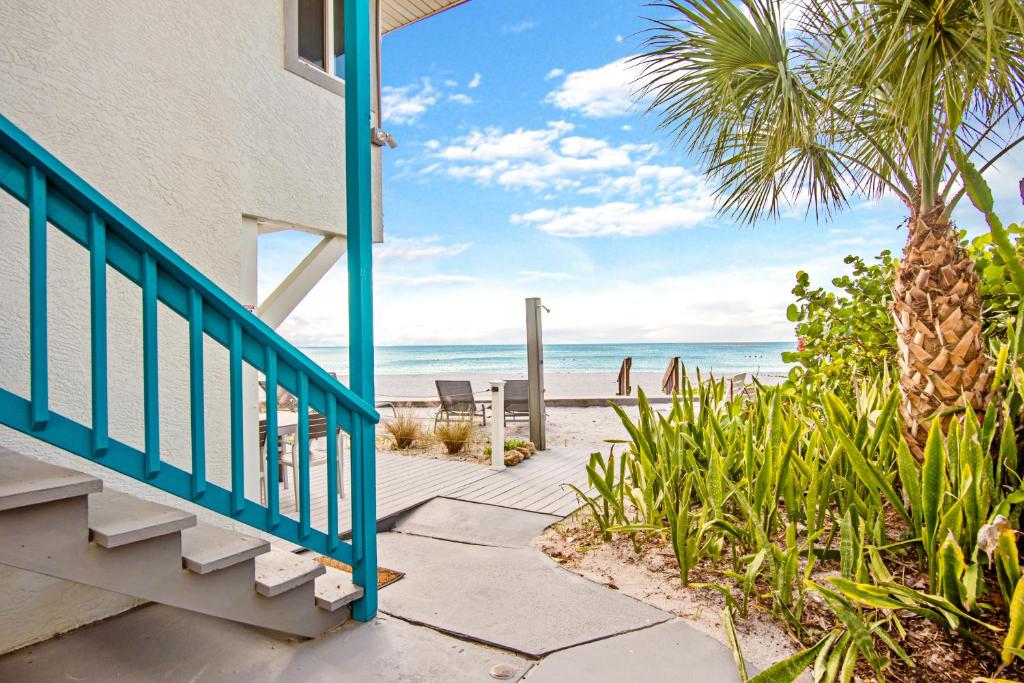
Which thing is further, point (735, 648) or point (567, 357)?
point (567, 357)

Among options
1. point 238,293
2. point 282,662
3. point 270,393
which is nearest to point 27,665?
point 282,662

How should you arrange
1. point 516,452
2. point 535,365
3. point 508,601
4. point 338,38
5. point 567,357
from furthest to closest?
point 567,357
point 535,365
point 516,452
point 338,38
point 508,601

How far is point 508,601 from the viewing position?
9.00 feet

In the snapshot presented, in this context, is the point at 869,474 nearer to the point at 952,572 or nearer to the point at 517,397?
the point at 952,572

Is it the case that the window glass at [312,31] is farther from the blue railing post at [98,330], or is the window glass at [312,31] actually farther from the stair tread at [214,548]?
the stair tread at [214,548]

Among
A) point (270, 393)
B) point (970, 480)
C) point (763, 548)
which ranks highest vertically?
point (270, 393)

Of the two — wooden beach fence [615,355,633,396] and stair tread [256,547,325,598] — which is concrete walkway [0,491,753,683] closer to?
stair tread [256,547,325,598]

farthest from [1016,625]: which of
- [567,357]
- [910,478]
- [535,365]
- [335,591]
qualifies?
[567,357]

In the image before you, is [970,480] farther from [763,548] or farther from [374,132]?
[374,132]

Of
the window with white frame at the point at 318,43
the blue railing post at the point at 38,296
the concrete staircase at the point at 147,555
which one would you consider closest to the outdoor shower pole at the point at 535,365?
the window with white frame at the point at 318,43

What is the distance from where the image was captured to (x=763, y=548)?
2.29 m

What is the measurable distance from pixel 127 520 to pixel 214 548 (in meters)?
0.32

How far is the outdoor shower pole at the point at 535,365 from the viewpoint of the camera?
20.9 feet

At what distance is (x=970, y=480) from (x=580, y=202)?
4068 cm
